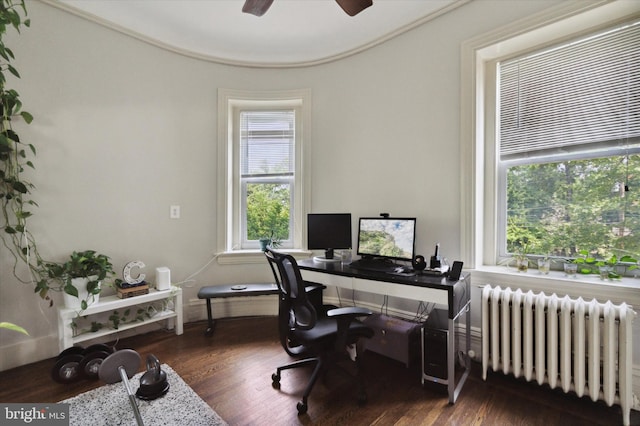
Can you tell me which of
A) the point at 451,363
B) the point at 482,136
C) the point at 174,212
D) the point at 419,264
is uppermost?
the point at 482,136

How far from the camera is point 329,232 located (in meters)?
2.78

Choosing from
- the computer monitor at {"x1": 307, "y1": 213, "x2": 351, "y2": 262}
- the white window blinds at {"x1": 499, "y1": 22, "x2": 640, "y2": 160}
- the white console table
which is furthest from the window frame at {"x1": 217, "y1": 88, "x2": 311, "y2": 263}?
the white window blinds at {"x1": 499, "y1": 22, "x2": 640, "y2": 160}

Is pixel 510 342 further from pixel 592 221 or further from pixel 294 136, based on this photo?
pixel 294 136

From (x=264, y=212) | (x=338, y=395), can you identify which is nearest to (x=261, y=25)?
(x=264, y=212)

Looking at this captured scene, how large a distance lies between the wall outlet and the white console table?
731 millimetres

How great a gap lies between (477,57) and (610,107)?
954 mm

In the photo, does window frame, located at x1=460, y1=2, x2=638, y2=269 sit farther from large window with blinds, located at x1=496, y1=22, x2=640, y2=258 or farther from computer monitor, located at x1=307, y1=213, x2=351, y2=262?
computer monitor, located at x1=307, y1=213, x2=351, y2=262

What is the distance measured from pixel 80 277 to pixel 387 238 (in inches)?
99.5

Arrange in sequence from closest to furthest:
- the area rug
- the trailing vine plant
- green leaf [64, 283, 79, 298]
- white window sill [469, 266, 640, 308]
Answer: the area rug → white window sill [469, 266, 640, 308] → the trailing vine plant → green leaf [64, 283, 79, 298]

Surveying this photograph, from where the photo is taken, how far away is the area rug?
5.42 feet

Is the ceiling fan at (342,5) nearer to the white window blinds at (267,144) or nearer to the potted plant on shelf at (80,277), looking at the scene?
the white window blinds at (267,144)

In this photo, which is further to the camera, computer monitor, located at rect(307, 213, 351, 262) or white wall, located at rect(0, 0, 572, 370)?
computer monitor, located at rect(307, 213, 351, 262)

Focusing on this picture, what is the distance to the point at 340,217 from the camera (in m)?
2.78

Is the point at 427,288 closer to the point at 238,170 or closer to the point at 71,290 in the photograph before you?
the point at 238,170
